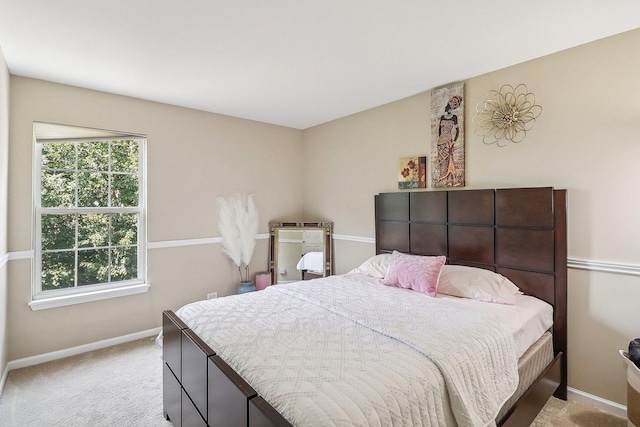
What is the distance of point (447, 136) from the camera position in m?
2.94

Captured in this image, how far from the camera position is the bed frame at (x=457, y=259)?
1438 millimetres

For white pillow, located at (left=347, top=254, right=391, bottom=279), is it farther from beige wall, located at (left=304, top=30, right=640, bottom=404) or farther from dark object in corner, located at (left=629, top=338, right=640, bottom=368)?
dark object in corner, located at (left=629, top=338, right=640, bottom=368)

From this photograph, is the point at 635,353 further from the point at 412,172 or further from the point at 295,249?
the point at 295,249

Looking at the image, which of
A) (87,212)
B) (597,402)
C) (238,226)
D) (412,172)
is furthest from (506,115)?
(87,212)

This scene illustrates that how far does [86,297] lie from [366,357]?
9.28 feet

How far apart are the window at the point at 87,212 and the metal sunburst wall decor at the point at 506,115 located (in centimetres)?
330

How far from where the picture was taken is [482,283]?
234 cm

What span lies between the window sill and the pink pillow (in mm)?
2474

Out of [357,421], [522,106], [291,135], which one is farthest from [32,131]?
[522,106]

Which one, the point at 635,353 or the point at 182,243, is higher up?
the point at 182,243

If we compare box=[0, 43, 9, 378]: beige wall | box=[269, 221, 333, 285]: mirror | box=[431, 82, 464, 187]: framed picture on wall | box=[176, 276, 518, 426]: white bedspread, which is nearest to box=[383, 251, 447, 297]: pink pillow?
box=[176, 276, 518, 426]: white bedspread

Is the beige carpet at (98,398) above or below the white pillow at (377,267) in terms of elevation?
below

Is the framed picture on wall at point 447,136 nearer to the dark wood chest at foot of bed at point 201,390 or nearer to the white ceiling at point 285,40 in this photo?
the white ceiling at point 285,40

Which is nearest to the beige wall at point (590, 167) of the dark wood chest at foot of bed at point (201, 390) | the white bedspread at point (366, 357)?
the white bedspread at point (366, 357)
